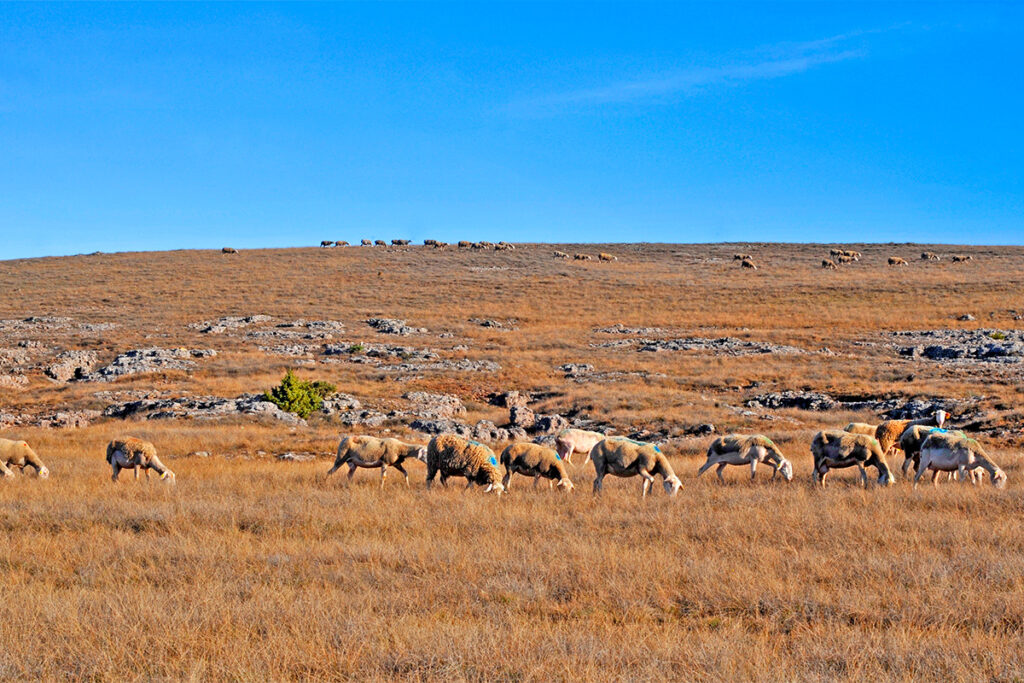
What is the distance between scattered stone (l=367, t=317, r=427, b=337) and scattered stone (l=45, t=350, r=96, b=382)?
733 inches

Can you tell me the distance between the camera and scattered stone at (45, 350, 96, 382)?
42.3 meters

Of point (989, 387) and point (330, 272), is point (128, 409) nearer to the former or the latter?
point (989, 387)

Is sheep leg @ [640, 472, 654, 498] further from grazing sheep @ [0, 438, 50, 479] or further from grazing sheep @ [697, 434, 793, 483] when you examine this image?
grazing sheep @ [0, 438, 50, 479]

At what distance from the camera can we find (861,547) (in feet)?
34.6

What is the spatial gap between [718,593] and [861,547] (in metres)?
3.00

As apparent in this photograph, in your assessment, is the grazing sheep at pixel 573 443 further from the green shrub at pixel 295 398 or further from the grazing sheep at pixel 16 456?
the green shrub at pixel 295 398

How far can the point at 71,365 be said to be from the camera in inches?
1726

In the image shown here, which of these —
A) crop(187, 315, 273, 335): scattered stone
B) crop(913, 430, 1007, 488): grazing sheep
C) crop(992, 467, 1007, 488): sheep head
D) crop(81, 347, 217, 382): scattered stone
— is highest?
crop(187, 315, 273, 335): scattered stone

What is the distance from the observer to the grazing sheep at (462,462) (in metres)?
16.1

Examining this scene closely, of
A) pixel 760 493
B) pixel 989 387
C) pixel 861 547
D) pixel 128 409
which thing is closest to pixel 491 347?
pixel 128 409

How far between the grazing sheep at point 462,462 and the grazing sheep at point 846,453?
6481 mm

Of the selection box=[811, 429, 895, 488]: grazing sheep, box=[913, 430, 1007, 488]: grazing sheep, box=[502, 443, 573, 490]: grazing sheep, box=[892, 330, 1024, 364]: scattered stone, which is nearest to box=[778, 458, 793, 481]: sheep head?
box=[811, 429, 895, 488]: grazing sheep

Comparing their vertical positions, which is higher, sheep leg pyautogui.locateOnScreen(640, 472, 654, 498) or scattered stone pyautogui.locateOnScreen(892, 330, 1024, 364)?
scattered stone pyautogui.locateOnScreen(892, 330, 1024, 364)

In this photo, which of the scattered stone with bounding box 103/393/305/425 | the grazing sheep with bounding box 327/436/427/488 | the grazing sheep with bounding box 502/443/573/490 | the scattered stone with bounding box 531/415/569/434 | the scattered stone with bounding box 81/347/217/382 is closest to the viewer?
the grazing sheep with bounding box 502/443/573/490
